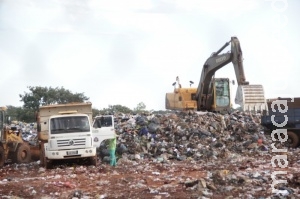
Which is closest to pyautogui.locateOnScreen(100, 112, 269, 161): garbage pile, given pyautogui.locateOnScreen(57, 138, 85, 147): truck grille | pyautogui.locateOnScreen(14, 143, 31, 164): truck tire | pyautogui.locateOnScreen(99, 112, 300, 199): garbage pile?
pyautogui.locateOnScreen(99, 112, 300, 199): garbage pile

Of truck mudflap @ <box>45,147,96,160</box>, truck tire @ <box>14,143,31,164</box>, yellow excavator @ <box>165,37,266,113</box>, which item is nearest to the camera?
truck mudflap @ <box>45,147,96,160</box>

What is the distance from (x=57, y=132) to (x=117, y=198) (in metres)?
6.10

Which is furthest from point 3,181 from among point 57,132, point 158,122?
point 158,122

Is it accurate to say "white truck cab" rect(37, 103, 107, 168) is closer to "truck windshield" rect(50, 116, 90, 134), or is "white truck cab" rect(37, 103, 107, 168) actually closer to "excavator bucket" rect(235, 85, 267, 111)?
"truck windshield" rect(50, 116, 90, 134)

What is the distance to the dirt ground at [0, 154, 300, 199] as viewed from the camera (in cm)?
891

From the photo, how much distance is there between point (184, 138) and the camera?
19047mm

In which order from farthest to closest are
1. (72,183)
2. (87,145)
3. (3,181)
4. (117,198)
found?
1. (87,145)
2. (3,181)
3. (72,183)
4. (117,198)

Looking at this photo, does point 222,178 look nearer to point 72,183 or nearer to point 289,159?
point 72,183

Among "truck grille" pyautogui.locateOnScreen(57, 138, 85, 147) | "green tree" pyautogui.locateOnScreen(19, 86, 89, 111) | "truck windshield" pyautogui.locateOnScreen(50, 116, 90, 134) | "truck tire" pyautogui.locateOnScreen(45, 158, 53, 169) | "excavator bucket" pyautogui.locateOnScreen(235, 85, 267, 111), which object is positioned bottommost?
"truck tire" pyautogui.locateOnScreen(45, 158, 53, 169)

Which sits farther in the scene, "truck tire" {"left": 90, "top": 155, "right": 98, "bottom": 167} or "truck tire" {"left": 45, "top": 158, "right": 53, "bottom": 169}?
"truck tire" {"left": 90, "top": 155, "right": 98, "bottom": 167}

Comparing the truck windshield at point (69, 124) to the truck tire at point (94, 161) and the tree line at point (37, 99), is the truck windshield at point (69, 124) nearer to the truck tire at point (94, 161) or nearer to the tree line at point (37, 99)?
the truck tire at point (94, 161)

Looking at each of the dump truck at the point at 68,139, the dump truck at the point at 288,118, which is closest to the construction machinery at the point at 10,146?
the dump truck at the point at 68,139

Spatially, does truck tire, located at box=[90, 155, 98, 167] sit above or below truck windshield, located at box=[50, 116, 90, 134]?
below

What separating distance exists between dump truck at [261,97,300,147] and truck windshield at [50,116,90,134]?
8050 millimetres
